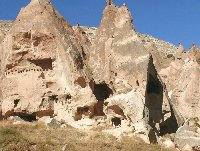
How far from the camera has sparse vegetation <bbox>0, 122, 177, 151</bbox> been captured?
68.8ft

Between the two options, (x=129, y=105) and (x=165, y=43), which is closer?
(x=129, y=105)

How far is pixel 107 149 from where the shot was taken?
2194cm

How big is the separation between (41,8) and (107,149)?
10923 millimetres

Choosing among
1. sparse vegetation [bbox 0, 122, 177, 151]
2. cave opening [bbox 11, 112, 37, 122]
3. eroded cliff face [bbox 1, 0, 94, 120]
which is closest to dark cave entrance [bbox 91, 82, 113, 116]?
eroded cliff face [bbox 1, 0, 94, 120]

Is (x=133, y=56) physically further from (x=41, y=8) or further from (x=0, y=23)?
(x=0, y=23)

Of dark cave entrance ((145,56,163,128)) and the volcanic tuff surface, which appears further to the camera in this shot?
dark cave entrance ((145,56,163,128))

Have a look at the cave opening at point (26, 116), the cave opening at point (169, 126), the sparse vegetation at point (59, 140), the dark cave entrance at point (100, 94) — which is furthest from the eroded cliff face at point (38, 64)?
the cave opening at point (169, 126)

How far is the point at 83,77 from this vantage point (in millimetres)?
26891

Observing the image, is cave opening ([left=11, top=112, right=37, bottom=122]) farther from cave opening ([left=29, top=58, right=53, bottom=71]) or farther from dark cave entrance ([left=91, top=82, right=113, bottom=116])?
dark cave entrance ([left=91, top=82, right=113, bottom=116])

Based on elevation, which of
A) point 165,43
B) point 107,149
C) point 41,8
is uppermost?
point 165,43

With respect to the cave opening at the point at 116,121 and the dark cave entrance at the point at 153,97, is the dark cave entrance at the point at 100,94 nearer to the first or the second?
the cave opening at the point at 116,121

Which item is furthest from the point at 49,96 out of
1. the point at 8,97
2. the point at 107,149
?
the point at 107,149

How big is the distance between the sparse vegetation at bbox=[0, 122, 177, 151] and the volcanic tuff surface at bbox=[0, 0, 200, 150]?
1.41m

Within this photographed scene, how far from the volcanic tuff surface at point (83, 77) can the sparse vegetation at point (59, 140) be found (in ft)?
4.64
